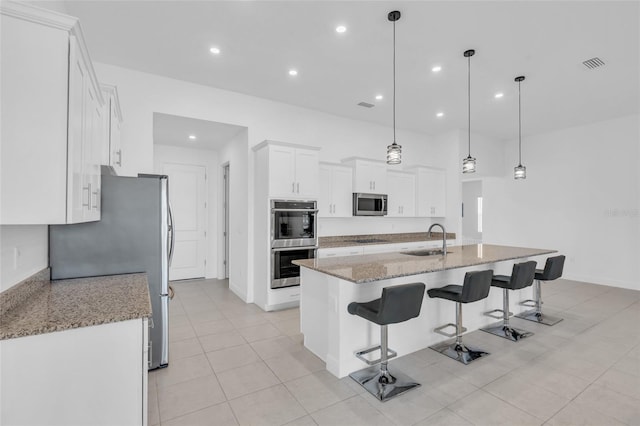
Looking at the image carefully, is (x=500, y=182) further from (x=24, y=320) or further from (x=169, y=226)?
(x=24, y=320)

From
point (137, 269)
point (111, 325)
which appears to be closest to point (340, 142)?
point (137, 269)

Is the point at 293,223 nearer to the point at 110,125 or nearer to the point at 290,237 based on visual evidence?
the point at 290,237

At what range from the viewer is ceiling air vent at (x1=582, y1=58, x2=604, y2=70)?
12.2ft

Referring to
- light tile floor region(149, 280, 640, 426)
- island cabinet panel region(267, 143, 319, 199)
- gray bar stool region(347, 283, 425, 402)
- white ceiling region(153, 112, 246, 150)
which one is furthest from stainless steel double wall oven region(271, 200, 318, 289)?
gray bar stool region(347, 283, 425, 402)

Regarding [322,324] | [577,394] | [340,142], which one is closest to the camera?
[577,394]

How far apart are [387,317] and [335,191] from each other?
3.33 m

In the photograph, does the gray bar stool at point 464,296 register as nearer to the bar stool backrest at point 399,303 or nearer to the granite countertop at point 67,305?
the bar stool backrest at point 399,303

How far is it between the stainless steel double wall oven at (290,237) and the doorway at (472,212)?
7.64 m

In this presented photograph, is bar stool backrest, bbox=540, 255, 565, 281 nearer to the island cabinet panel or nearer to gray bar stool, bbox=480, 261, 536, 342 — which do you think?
gray bar stool, bbox=480, 261, 536, 342

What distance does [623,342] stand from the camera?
3391 millimetres

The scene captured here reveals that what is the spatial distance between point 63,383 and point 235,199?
4111 millimetres

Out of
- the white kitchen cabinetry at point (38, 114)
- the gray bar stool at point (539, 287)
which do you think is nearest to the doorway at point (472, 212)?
the gray bar stool at point (539, 287)

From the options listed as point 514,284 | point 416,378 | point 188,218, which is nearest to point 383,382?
point 416,378

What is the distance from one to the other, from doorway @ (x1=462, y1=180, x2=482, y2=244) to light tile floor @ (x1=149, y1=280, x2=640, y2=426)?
6569 millimetres
